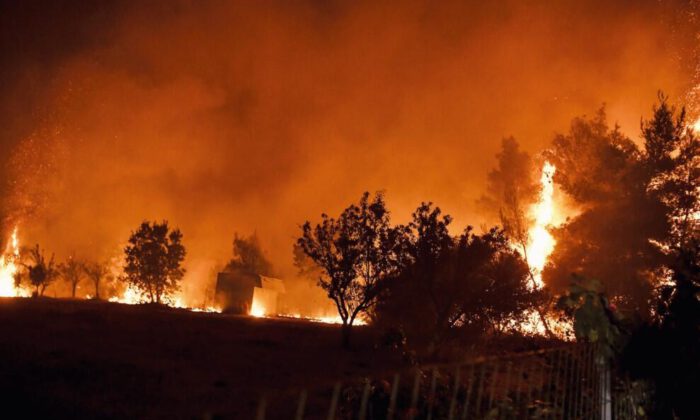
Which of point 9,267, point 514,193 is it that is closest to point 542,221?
point 514,193

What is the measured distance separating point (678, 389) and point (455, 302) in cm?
1797

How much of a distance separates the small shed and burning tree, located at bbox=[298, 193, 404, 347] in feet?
90.7

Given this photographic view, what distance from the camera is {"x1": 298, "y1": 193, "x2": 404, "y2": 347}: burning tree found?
976 inches

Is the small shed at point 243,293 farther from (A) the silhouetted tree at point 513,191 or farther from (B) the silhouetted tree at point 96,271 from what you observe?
(B) the silhouetted tree at point 96,271

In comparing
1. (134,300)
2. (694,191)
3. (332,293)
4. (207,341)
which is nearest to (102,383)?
(207,341)

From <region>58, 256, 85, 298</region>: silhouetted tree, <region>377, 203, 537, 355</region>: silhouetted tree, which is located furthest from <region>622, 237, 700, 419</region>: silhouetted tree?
<region>58, 256, 85, 298</region>: silhouetted tree

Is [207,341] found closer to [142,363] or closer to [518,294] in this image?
[142,363]

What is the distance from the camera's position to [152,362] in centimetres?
1842

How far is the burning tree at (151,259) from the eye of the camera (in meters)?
57.0

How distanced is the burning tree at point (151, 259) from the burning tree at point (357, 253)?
3772cm

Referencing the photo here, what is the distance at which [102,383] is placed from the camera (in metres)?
14.9

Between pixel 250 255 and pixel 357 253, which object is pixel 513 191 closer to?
pixel 357 253

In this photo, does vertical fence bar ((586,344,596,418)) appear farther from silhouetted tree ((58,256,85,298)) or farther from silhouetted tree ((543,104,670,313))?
silhouetted tree ((58,256,85,298))

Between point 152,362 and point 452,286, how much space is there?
44.6 feet
